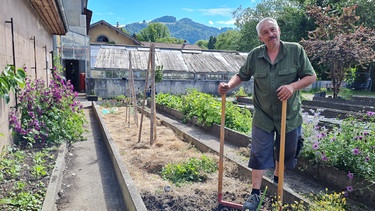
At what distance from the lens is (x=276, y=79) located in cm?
284

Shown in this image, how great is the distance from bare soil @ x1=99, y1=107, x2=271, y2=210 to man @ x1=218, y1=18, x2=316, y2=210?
1.89 ft

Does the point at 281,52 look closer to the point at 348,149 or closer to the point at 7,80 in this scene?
the point at 348,149

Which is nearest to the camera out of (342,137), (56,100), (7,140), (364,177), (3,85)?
(364,177)

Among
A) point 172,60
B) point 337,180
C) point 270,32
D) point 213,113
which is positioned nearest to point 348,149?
point 337,180

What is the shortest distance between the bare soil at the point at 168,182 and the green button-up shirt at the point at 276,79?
3.25 ft

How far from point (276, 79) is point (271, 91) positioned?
132mm

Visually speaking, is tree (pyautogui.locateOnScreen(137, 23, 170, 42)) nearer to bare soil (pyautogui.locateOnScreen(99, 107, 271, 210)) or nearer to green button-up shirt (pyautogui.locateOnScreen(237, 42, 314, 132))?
bare soil (pyautogui.locateOnScreen(99, 107, 271, 210))

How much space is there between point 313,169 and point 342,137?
0.58m

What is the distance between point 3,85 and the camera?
11.1 feet

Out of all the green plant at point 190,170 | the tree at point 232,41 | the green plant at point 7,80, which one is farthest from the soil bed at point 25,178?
the tree at point 232,41

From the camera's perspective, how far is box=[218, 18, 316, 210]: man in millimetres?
2814

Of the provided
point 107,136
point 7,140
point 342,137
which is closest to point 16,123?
point 7,140

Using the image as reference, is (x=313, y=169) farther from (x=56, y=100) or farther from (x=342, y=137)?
(x=56, y=100)

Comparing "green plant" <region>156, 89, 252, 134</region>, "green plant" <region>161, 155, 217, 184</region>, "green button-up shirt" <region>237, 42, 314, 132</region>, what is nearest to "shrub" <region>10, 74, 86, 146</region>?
"green plant" <region>161, 155, 217, 184</region>
